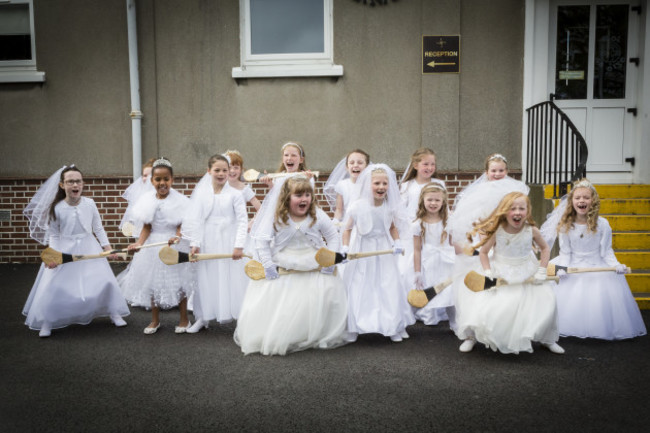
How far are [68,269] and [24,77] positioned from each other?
4787mm

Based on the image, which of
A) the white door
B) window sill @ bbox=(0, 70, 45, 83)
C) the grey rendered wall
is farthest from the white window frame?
the white door

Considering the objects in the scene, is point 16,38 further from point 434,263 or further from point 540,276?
point 540,276

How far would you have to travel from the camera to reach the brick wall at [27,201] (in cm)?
855

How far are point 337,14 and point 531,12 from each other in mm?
2835

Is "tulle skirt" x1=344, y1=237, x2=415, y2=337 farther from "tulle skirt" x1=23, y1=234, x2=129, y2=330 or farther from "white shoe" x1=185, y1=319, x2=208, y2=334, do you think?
"tulle skirt" x1=23, y1=234, x2=129, y2=330

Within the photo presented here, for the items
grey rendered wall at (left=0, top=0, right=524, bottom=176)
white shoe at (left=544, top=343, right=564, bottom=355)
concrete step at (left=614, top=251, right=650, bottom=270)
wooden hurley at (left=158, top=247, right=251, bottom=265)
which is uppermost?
grey rendered wall at (left=0, top=0, right=524, bottom=176)

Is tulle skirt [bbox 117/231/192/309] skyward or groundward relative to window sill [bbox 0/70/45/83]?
groundward

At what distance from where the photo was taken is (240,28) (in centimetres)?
834

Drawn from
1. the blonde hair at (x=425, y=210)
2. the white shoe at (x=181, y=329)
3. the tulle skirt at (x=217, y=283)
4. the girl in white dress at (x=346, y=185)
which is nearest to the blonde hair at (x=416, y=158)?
the girl in white dress at (x=346, y=185)

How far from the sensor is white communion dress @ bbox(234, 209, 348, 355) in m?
4.55

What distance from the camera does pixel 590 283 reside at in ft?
17.0

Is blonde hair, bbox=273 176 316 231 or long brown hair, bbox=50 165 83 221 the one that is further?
long brown hair, bbox=50 165 83 221

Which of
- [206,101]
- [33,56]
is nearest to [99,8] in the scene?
[33,56]

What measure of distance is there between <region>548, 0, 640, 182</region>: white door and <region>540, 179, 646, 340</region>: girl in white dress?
341 cm
